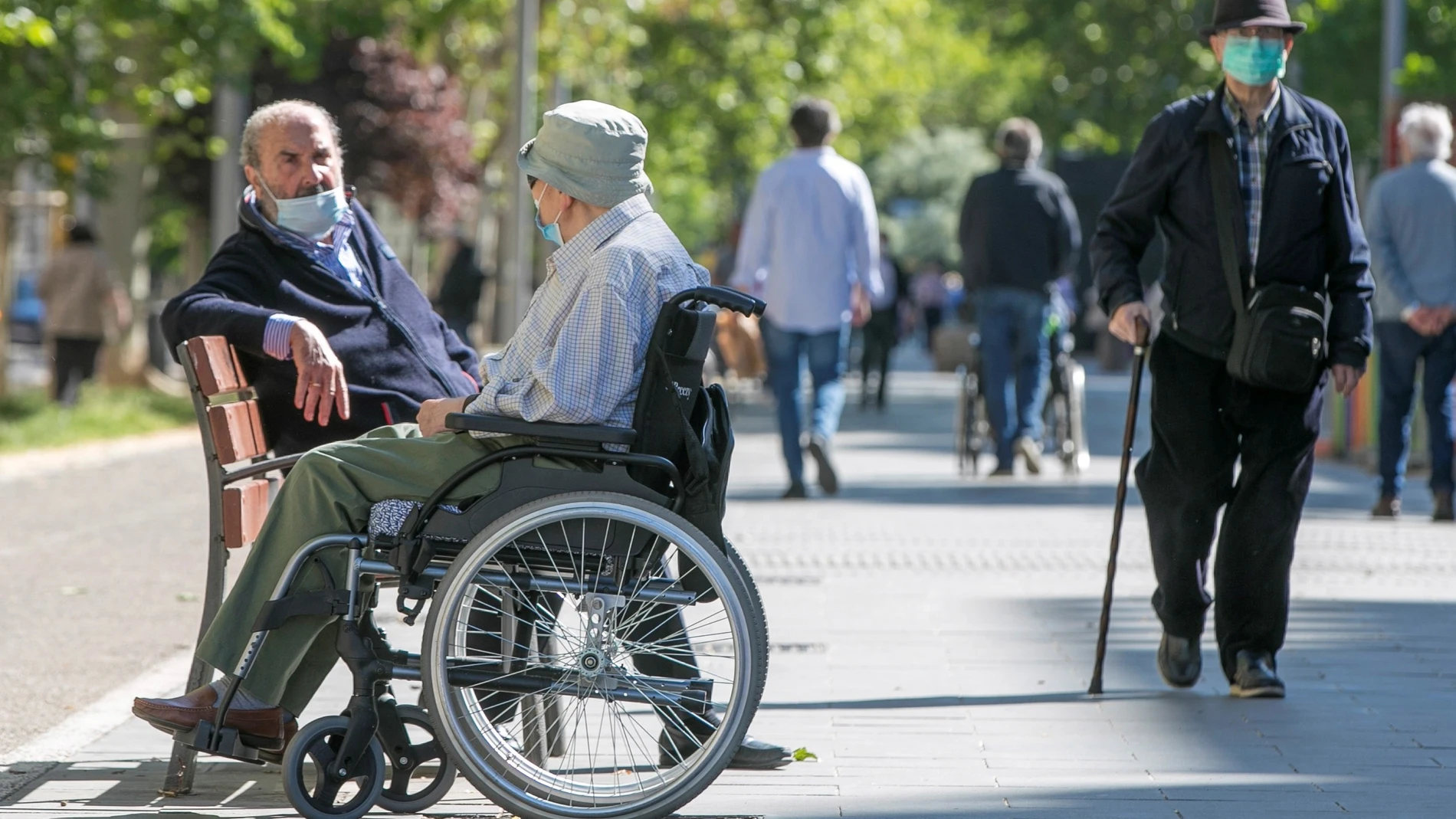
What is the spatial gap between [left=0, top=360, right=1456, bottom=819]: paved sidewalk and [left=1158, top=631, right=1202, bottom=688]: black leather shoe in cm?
6

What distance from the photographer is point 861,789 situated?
16.6 feet

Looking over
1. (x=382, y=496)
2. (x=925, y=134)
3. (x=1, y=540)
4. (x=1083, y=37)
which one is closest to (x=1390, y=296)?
(x=1, y=540)

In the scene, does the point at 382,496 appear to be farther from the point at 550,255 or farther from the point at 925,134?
the point at 925,134

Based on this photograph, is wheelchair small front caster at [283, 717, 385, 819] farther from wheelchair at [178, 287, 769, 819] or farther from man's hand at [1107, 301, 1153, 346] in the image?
man's hand at [1107, 301, 1153, 346]

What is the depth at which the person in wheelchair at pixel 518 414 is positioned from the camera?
4617 millimetres

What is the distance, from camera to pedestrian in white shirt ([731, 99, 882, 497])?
12.2 m

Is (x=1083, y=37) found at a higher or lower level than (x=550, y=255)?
higher

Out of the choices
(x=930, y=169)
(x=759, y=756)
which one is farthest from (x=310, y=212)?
(x=930, y=169)

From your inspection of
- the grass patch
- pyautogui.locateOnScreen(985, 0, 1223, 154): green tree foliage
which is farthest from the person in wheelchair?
pyautogui.locateOnScreen(985, 0, 1223, 154): green tree foliage

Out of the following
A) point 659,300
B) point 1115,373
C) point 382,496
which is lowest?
point 1115,373

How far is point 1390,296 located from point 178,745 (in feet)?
26.7

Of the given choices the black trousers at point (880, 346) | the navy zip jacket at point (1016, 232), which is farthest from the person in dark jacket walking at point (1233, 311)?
the black trousers at point (880, 346)

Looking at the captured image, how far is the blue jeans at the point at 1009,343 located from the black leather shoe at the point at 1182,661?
23.3 feet

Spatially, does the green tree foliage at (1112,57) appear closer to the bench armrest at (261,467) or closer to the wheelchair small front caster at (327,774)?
the bench armrest at (261,467)
